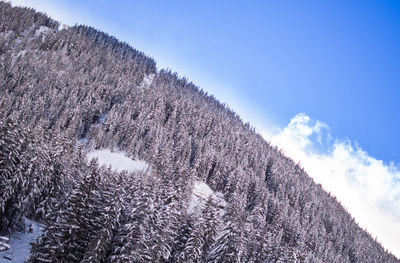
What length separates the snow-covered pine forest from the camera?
26.1 metres

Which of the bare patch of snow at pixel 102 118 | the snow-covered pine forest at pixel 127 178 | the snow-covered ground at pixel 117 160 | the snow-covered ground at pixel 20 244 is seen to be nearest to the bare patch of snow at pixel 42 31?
the snow-covered pine forest at pixel 127 178

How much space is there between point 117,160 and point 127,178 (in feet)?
171

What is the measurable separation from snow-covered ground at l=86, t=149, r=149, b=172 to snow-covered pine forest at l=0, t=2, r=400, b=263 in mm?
2562

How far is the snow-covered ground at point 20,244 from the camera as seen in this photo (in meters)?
30.8

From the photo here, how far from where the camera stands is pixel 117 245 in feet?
86.1

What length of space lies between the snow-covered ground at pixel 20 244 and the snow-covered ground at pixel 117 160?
38.2 meters

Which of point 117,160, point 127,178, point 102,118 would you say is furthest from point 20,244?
point 102,118

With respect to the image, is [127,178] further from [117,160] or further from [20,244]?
[117,160]

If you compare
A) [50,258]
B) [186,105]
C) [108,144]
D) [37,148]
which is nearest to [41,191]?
[37,148]

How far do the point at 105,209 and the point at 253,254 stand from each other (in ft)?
80.5

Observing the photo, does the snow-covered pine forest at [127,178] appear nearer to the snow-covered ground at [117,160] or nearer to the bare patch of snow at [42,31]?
the bare patch of snow at [42,31]

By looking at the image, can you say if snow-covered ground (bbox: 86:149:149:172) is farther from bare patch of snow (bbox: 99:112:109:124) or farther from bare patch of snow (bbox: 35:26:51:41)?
bare patch of snow (bbox: 35:26:51:41)

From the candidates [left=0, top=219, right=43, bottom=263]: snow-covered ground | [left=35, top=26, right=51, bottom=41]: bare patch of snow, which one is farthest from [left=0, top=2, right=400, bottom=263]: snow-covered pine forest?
[left=35, top=26, right=51, bottom=41]: bare patch of snow

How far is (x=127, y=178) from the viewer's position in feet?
117
